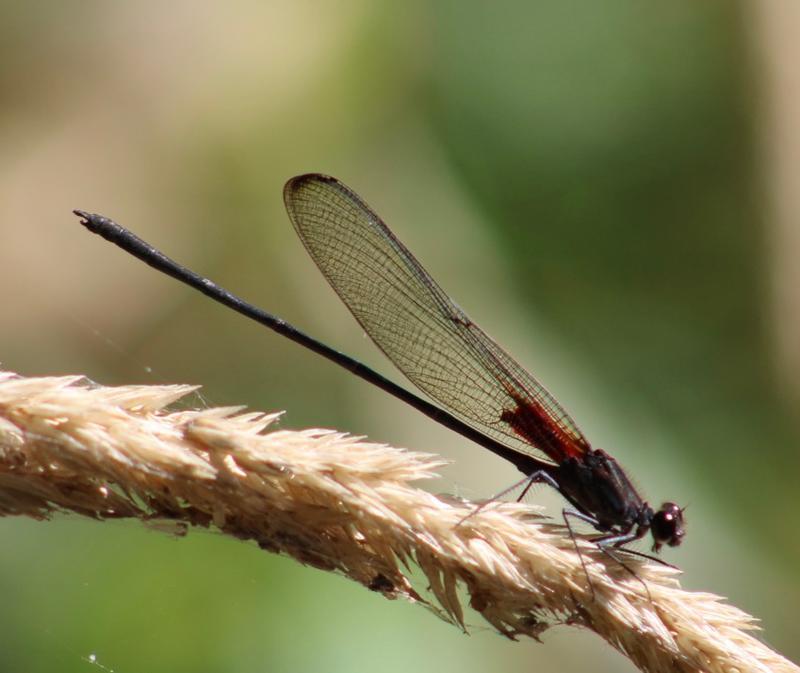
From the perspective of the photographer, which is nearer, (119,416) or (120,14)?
(119,416)

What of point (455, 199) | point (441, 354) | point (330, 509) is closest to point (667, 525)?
point (441, 354)

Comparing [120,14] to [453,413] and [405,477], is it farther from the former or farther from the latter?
[405,477]

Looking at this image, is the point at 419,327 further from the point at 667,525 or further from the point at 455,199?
the point at 455,199

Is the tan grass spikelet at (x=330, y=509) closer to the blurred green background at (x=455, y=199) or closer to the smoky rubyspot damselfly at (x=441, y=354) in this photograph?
the smoky rubyspot damselfly at (x=441, y=354)

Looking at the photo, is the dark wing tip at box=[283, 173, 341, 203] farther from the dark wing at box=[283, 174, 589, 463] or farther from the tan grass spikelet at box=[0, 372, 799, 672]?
the tan grass spikelet at box=[0, 372, 799, 672]

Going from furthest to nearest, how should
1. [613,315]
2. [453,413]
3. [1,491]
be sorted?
1. [613,315]
2. [453,413]
3. [1,491]

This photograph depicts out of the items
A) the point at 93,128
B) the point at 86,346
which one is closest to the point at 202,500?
the point at 86,346

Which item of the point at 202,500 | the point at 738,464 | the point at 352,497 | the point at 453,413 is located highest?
the point at 738,464
